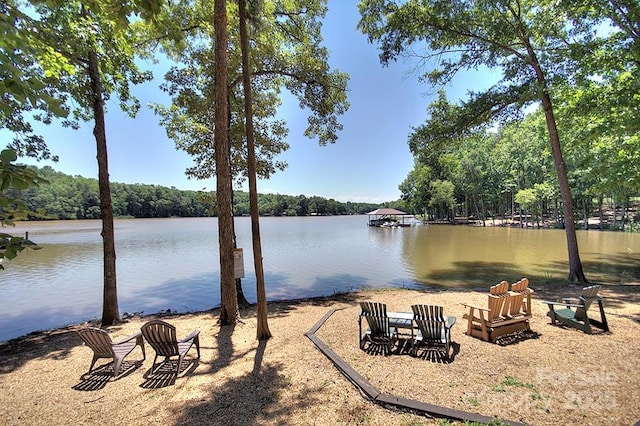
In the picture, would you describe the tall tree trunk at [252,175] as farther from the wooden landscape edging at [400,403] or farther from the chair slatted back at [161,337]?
the wooden landscape edging at [400,403]

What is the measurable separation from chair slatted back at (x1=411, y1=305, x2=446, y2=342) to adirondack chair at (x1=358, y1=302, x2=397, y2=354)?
492 millimetres

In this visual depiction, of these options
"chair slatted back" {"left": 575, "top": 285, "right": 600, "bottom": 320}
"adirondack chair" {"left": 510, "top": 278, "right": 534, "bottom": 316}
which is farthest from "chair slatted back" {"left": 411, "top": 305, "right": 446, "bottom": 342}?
Answer: "chair slatted back" {"left": 575, "top": 285, "right": 600, "bottom": 320}

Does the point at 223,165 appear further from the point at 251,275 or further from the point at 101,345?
the point at 251,275

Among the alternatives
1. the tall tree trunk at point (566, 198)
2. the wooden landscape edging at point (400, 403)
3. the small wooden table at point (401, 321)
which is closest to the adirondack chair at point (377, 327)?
the small wooden table at point (401, 321)

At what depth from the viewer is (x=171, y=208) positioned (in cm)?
10038

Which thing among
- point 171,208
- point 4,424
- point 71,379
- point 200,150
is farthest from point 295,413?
point 171,208

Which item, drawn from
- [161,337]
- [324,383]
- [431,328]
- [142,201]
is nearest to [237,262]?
[161,337]

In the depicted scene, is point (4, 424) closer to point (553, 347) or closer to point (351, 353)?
point (351, 353)

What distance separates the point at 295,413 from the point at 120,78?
8.85 metres

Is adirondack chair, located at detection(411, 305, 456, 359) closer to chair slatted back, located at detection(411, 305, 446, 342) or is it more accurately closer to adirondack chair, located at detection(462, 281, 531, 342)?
chair slatted back, located at detection(411, 305, 446, 342)

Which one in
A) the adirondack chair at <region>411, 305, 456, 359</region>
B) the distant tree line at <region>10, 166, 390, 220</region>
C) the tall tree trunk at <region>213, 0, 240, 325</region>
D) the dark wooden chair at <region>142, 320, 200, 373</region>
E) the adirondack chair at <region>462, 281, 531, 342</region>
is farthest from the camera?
the distant tree line at <region>10, 166, 390, 220</region>

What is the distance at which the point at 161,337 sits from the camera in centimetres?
457

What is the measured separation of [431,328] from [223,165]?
496 centimetres

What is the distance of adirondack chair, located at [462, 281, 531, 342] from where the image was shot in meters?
5.23
